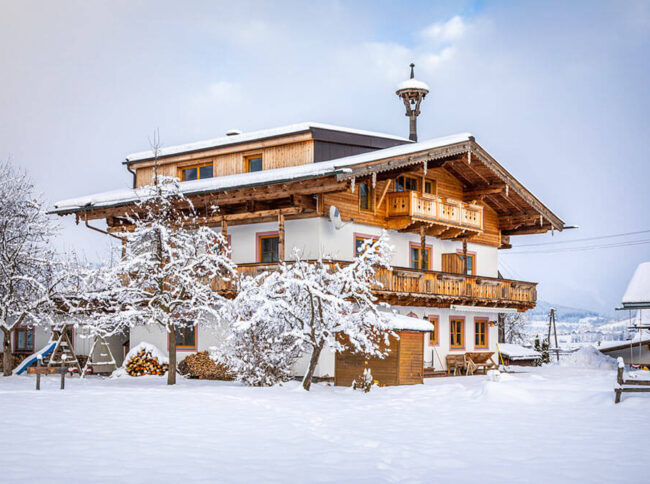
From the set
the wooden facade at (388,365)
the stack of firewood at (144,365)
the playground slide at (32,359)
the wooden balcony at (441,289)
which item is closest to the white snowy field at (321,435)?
the wooden facade at (388,365)

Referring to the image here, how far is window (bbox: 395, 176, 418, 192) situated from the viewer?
30.0 meters

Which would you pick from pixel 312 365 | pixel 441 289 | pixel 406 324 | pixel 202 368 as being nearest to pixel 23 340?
pixel 202 368

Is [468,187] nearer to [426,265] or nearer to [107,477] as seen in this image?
[426,265]

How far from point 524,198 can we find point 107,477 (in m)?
26.2

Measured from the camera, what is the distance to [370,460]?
1128 cm

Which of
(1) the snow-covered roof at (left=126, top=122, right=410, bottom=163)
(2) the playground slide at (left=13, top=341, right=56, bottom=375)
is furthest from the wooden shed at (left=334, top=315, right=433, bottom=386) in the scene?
(2) the playground slide at (left=13, top=341, right=56, bottom=375)

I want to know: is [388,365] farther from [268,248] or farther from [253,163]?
[253,163]

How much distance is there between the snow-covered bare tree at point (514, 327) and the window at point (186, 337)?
33.2m

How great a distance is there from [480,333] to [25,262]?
1880cm

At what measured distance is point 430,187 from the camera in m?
31.5

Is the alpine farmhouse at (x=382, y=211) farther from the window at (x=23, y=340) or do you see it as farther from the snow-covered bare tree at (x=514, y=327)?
the snow-covered bare tree at (x=514, y=327)

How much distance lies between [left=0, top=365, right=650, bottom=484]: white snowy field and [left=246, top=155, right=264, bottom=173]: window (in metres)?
11.2

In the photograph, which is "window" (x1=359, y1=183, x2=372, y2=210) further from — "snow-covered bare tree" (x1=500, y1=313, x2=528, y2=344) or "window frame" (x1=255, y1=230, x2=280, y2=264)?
"snow-covered bare tree" (x1=500, y1=313, x2=528, y2=344)

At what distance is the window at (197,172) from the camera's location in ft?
103
